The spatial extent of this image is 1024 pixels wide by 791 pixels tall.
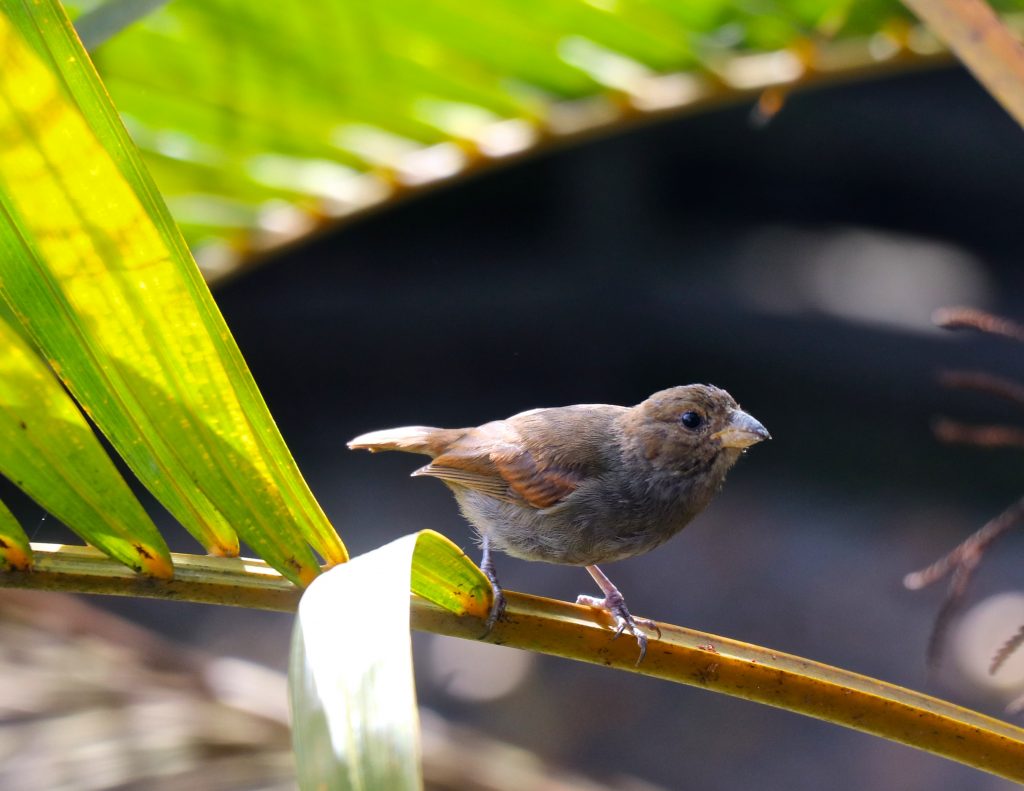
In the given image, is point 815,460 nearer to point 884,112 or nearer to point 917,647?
point 917,647

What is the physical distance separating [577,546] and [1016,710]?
3.67 ft

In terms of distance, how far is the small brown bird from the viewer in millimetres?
2854

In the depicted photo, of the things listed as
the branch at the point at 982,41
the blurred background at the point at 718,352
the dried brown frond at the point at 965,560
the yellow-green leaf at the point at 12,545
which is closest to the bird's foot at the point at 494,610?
the yellow-green leaf at the point at 12,545

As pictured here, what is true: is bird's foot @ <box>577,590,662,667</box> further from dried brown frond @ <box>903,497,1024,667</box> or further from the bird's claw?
dried brown frond @ <box>903,497,1024,667</box>

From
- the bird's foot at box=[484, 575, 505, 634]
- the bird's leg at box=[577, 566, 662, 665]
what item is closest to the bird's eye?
the bird's leg at box=[577, 566, 662, 665]

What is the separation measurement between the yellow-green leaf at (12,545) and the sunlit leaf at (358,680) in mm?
435

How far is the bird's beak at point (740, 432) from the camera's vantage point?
2.84 meters

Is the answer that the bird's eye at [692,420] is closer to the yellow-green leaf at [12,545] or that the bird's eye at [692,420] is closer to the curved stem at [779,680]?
the curved stem at [779,680]

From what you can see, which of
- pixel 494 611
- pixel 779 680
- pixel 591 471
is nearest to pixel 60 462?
pixel 494 611

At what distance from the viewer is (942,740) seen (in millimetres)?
1671

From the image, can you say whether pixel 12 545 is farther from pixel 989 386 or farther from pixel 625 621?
pixel 989 386

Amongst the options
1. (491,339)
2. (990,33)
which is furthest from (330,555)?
(491,339)

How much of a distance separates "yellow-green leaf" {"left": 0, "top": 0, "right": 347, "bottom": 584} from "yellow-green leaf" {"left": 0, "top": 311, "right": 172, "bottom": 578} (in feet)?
0.12

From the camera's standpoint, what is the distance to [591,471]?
300cm
